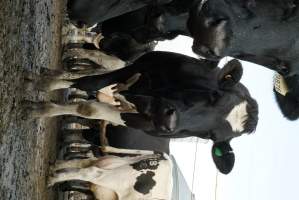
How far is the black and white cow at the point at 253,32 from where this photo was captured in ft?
10.8

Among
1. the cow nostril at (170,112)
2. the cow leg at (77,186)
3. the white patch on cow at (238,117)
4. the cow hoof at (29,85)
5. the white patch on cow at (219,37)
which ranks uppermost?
the cow hoof at (29,85)

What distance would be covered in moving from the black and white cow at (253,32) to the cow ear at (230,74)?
516 mm

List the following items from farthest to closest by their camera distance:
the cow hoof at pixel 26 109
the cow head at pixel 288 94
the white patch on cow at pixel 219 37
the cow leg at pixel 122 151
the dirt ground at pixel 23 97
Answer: the cow leg at pixel 122 151, the cow hoof at pixel 26 109, the dirt ground at pixel 23 97, the cow head at pixel 288 94, the white patch on cow at pixel 219 37

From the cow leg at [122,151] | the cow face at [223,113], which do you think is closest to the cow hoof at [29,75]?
the cow face at [223,113]

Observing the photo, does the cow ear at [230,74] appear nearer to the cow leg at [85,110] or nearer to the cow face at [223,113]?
the cow face at [223,113]

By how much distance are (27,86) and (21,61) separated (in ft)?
0.91

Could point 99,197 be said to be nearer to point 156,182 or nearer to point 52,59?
point 156,182

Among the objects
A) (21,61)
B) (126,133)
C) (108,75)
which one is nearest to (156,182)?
(126,133)

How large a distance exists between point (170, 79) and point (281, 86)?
3.86 ft

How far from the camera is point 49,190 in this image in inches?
260

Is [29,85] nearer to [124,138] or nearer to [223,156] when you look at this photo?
[223,156]

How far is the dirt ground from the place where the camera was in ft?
14.2

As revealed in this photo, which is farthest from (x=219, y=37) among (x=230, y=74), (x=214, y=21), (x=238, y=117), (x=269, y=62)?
(x=238, y=117)

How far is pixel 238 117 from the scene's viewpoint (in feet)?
16.6
